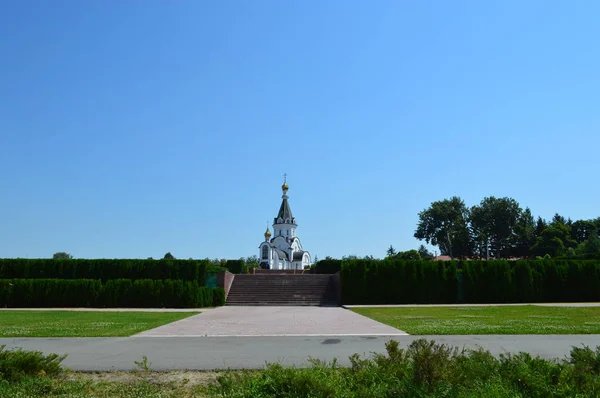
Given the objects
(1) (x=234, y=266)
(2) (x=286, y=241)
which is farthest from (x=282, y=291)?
(2) (x=286, y=241)

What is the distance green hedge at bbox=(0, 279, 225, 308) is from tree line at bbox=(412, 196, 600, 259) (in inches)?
2779

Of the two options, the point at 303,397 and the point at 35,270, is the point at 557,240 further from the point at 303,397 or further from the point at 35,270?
the point at 303,397

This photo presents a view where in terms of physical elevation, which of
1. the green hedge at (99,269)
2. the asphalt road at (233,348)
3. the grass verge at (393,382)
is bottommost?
the asphalt road at (233,348)

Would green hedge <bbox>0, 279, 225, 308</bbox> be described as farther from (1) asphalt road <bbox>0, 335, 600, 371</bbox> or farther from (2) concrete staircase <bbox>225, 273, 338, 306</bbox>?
(1) asphalt road <bbox>0, 335, 600, 371</bbox>

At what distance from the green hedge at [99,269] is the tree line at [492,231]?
6887cm

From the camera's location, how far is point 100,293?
26.6 meters

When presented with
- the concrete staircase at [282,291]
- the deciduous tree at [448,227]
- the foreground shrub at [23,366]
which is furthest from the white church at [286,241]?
the foreground shrub at [23,366]

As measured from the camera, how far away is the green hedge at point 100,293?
86.5ft

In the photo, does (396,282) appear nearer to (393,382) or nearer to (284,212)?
(393,382)

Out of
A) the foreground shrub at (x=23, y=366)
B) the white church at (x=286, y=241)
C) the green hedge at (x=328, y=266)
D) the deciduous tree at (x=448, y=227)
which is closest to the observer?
the foreground shrub at (x=23, y=366)

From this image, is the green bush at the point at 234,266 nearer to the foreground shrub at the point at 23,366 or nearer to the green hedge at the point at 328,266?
the green hedge at the point at 328,266

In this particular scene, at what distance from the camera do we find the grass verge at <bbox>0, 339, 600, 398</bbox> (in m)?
Answer: 4.87

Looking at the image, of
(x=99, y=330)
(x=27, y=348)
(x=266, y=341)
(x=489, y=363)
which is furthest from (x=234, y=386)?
(x=99, y=330)

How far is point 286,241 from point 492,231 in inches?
1473
